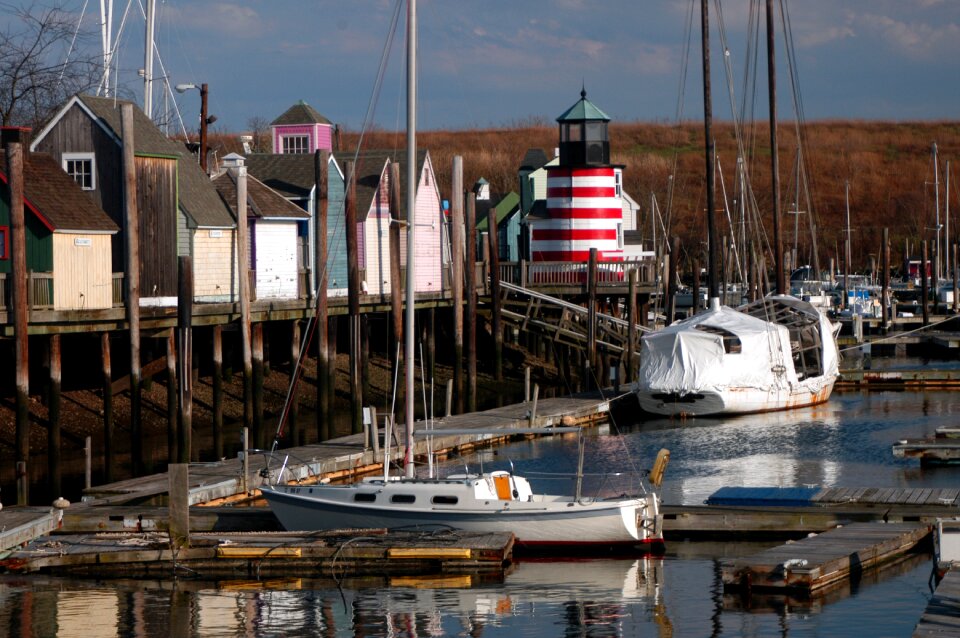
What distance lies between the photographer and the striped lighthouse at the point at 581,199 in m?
55.6

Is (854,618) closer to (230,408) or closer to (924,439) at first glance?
(924,439)

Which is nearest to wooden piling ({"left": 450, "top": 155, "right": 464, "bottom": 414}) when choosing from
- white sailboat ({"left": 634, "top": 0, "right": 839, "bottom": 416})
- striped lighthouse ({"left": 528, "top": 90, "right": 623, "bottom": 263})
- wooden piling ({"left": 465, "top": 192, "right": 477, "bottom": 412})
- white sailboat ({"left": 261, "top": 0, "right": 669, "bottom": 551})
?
wooden piling ({"left": 465, "top": 192, "right": 477, "bottom": 412})

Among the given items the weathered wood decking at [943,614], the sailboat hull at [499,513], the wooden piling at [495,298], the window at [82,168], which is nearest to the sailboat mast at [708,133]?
the wooden piling at [495,298]

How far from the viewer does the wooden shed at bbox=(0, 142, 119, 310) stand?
3106 cm

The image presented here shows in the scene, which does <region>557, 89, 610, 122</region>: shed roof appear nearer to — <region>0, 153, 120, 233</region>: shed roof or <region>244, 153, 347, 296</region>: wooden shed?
<region>244, 153, 347, 296</region>: wooden shed

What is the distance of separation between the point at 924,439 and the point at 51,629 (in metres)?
21.2

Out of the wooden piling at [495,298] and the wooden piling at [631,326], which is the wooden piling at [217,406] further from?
the wooden piling at [631,326]

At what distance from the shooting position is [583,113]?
5619 cm

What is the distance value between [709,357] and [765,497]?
16.1 metres

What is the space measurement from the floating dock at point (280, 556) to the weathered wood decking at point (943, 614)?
261 inches

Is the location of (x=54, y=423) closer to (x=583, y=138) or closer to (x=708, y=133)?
(x=708, y=133)

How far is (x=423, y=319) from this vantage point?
165ft

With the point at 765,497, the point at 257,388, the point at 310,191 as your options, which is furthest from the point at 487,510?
the point at 310,191

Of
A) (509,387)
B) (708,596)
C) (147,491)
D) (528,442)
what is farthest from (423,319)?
(708,596)
